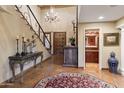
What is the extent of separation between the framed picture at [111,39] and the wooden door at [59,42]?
14.9 ft

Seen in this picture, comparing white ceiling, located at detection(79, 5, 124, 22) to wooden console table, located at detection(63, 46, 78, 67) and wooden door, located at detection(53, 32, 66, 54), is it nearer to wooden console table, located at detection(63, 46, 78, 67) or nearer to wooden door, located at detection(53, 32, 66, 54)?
wooden console table, located at detection(63, 46, 78, 67)

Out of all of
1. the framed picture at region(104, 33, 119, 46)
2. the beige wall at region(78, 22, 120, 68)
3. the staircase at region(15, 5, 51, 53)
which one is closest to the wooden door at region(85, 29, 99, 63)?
the beige wall at region(78, 22, 120, 68)

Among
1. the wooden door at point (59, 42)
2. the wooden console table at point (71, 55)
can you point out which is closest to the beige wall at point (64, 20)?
the wooden door at point (59, 42)

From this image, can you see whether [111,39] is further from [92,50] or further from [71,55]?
[92,50]

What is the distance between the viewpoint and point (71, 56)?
22.0ft

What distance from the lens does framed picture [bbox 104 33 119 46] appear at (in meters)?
6.18

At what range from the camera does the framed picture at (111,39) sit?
6.18 m

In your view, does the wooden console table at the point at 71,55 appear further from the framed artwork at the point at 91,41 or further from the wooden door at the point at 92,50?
the framed artwork at the point at 91,41

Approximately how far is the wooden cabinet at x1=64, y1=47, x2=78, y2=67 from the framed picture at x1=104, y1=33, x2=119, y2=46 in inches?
52.3

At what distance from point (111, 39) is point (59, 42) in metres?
4.96

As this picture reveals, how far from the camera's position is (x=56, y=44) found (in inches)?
421

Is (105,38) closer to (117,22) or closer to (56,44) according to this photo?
(117,22)

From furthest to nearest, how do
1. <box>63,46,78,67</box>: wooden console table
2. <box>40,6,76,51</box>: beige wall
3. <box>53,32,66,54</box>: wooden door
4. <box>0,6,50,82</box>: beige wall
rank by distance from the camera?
<box>53,32,66,54</box>: wooden door
<box>40,6,76,51</box>: beige wall
<box>63,46,78,67</box>: wooden console table
<box>0,6,50,82</box>: beige wall

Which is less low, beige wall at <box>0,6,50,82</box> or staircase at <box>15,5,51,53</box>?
staircase at <box>15,5,51,53</box>
